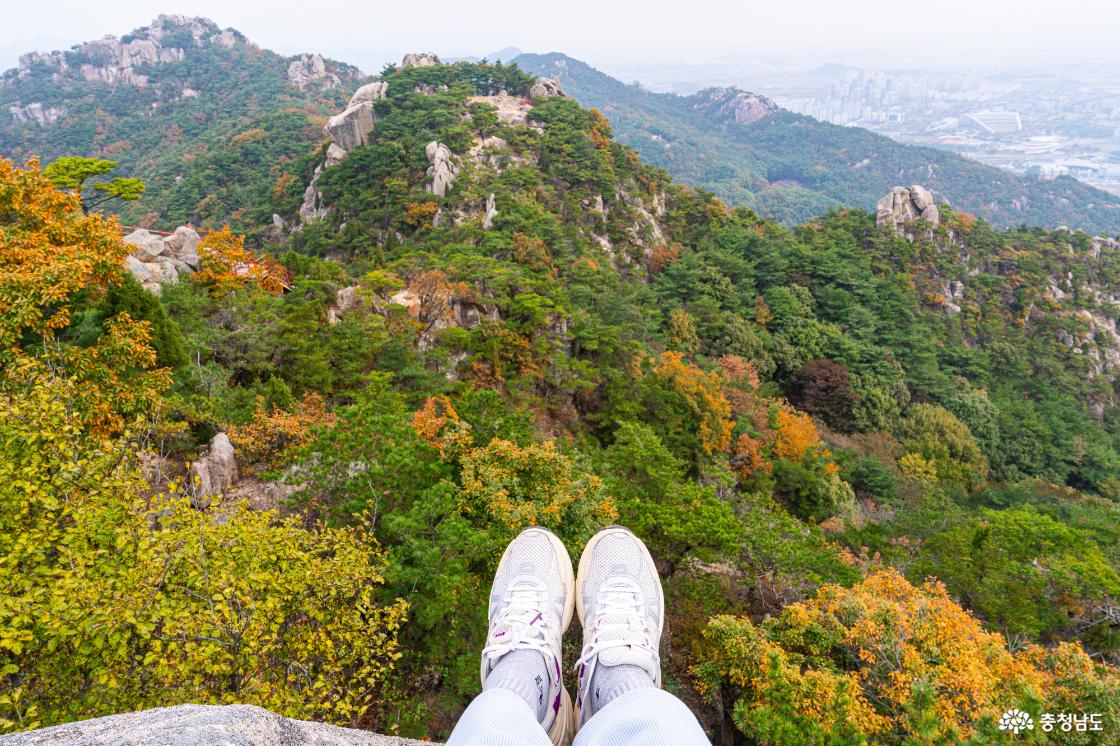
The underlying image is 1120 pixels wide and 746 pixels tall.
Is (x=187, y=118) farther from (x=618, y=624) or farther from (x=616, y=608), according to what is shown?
(x=618, y=624)

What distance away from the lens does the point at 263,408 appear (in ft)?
29.5

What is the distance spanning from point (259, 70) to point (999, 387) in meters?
114

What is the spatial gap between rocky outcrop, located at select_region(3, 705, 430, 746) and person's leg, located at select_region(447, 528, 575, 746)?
0.70m

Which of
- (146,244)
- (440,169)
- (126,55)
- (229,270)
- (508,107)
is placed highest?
(126,55)

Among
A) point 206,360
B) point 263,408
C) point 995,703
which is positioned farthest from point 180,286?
point 995,703

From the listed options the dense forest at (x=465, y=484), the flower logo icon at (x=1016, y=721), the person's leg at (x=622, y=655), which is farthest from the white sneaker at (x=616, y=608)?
the flower logo icon at (x=1016, y=721)

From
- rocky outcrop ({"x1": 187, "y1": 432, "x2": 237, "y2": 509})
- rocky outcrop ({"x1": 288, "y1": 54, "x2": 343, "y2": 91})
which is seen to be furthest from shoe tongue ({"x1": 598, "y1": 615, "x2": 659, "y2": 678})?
rocky outcrop ({"x1": 288, "y1": 54, "x2": 343, "y2": 91})

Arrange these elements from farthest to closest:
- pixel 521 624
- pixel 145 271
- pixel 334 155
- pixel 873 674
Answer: pixel 334 155
pixel 145 271
pixel 873 674
pixel 521 624

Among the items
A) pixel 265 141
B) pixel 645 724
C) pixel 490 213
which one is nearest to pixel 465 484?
pixel 645 724

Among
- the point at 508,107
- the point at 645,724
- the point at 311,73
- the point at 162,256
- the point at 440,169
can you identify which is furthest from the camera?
the point at 311,73

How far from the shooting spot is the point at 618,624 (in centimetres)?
359

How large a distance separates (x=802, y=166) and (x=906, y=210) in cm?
10137

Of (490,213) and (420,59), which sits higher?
(420,59)

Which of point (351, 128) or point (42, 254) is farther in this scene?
point (351, 128)
